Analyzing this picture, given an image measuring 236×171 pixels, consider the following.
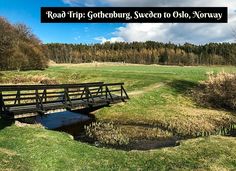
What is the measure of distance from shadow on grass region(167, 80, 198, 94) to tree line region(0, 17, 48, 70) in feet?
131

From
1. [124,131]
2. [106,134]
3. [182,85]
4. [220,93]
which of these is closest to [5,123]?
[106,134]

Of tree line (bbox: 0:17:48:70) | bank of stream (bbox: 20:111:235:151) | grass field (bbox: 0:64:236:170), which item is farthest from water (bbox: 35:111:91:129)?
tree line (bbox: 0:17:48:70)

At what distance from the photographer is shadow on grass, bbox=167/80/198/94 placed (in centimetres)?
5575

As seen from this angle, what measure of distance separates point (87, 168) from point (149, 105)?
26.0 metres

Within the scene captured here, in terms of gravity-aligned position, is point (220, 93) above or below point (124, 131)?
above

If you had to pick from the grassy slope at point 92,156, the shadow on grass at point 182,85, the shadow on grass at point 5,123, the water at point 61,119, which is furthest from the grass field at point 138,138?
the shadow on grass at point 182,85

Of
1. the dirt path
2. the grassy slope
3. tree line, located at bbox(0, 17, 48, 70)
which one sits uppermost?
tree line, located at bbox(0, 17, 48, 70)

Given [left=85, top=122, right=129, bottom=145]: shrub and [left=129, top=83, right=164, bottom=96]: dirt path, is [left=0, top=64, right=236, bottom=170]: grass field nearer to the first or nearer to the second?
[left=85, top=122, right=129, bottom=145]: shrub

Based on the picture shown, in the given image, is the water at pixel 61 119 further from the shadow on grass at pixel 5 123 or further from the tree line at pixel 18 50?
the tree line at pixel 18 50

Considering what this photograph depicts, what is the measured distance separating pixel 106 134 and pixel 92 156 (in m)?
9.05

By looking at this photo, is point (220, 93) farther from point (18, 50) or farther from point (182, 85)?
point (18, 50)

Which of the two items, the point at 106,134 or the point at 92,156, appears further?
the point at 106,134

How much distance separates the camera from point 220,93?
5103 centimetres

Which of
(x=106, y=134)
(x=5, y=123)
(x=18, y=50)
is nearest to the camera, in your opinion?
(x=5, y=123)
